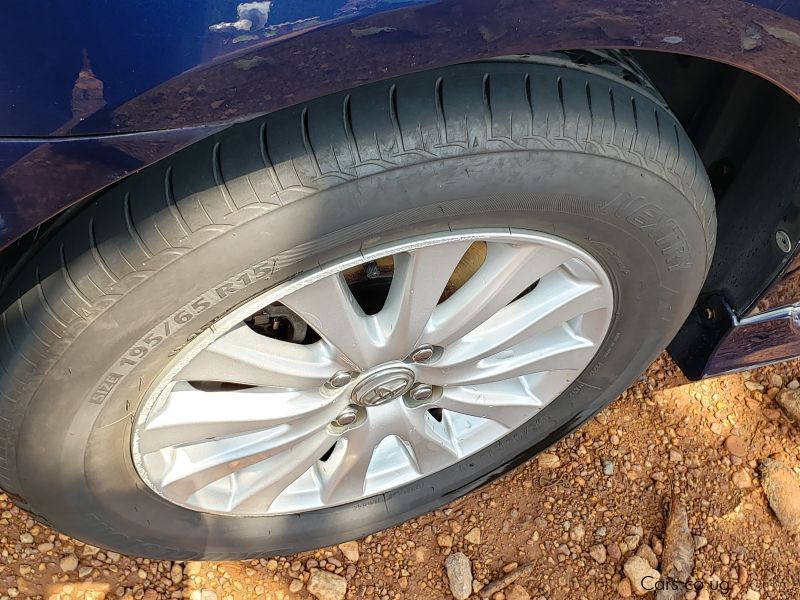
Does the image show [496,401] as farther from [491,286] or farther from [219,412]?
[219,412]

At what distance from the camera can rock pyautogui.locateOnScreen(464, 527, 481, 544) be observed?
2135 mm

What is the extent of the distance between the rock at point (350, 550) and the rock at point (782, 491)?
1190mm

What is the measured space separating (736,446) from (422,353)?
49.6 inches

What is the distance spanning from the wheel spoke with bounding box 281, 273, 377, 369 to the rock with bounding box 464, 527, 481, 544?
33.2 inches

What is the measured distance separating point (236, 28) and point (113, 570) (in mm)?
1541

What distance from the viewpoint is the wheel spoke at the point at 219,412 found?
4.69 ft

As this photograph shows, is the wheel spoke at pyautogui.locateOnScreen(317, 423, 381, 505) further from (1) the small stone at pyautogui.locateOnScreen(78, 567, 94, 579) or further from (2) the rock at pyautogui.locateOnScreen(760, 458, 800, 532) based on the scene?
(2) the rock at pyautogui.locateOnScreen(760, 458, 800, 532)

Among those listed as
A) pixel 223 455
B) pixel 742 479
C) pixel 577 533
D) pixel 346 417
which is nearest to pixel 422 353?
pixel 346 417

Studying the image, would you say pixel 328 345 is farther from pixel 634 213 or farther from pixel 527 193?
pixel 634 213

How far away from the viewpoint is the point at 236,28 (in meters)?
0.93

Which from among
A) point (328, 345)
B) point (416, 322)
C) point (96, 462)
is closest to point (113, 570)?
point (96, 462)

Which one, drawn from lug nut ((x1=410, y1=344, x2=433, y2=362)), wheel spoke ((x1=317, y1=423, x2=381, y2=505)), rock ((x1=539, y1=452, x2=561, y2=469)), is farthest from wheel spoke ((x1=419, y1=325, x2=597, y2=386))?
rock ((x1=539, y1=452, x2=561, y2=469))

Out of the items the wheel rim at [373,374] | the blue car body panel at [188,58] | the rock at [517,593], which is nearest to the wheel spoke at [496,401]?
the wheel rim at [373,374]

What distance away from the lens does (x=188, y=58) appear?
93 cm
